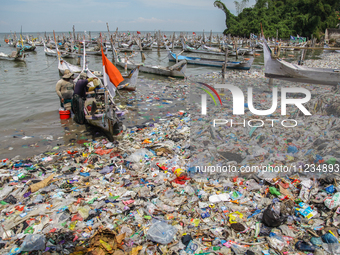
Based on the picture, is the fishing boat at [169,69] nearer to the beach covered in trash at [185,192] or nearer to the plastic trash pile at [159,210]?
the beach covered in trash at [185,192]

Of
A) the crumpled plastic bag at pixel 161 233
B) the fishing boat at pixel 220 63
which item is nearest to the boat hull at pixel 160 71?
the fishing boat at pixel 220 63

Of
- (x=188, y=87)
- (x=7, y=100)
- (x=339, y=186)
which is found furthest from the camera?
(x=188, y=87)

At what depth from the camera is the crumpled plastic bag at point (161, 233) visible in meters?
3.07

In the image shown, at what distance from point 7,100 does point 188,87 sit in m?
9.80

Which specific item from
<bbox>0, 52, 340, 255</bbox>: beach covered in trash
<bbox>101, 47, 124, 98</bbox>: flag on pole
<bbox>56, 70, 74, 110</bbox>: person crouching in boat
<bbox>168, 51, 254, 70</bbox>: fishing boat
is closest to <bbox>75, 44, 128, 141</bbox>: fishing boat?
<bbox>101, 47, 124, 98</bbox>: flag on pole

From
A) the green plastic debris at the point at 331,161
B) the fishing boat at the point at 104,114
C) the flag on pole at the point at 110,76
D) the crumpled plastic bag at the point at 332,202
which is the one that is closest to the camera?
the crumpled plastic bag at the point at 332,202

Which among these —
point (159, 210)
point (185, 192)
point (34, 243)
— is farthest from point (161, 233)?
point (34, 243)

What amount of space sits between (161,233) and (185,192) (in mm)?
1078

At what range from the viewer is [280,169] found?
4.53 meters

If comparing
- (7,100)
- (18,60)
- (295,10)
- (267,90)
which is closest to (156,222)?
(267,90)

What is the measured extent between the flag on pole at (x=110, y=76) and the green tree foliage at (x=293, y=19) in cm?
3702

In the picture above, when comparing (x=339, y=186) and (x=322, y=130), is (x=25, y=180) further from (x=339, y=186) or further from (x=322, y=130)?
(x=322, y=130)

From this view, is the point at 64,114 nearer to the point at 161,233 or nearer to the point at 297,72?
the point at 161,233

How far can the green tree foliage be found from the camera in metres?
37.0
